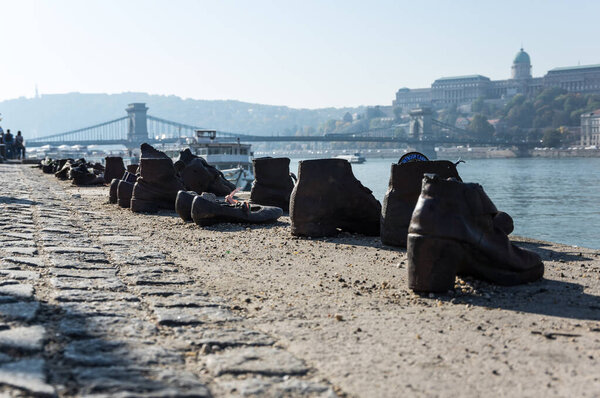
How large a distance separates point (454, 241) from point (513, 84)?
611 feet

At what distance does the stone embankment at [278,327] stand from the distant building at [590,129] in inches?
4815

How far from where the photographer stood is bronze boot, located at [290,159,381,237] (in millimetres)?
6586

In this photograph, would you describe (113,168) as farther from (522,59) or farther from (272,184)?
(522,59)

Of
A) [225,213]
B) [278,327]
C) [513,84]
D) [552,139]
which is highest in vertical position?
[513,84]

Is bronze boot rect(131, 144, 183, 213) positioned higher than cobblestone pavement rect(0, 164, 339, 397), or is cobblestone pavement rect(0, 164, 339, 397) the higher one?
bronze boot rect(131, 144, 183, 213)

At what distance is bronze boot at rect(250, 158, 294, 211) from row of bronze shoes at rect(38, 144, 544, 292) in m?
0.01

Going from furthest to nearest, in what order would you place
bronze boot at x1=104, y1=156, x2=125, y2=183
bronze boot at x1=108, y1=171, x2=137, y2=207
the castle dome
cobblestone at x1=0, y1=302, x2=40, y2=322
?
1. the castle dome
2. bronze boot at x1=104, y1=156, x2=125, y2=183
3. bronze boot at x1=108, y1=171, x2=137, y2=207
4. cobblestone at x1=0, y1=302, x2=40, y2=322

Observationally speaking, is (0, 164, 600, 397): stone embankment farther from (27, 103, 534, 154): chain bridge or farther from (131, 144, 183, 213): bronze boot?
(27, 103, 534, 154): chain bridge

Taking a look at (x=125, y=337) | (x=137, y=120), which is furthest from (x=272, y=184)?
(x=137, y=120)

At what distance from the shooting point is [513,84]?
182 metres

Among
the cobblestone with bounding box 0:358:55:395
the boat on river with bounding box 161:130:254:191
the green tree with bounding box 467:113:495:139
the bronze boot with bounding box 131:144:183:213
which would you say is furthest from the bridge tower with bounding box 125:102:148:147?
the cobblestone with bounding box 0:358:55:395

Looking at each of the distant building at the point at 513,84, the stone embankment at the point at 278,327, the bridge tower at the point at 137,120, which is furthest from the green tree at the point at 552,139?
the stone embankment at the point at 278,327

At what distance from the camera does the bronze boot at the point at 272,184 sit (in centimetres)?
913

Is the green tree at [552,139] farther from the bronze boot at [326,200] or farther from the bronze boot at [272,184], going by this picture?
the bronze boot at [326,200]
